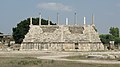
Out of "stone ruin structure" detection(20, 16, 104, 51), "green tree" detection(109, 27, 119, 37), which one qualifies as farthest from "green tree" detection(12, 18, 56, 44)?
"green tree" detection(109, 27, 119, 37)

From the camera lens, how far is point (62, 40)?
87.6 meters

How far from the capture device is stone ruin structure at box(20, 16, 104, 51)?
86875mm

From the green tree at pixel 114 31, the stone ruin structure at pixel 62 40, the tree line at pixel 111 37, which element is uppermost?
the green tree at pixel 114 31

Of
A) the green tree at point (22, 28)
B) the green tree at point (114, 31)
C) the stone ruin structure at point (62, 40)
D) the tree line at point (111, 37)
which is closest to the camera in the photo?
the stone ruin structure at point (62, 40)

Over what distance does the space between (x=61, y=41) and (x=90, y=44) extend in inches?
308

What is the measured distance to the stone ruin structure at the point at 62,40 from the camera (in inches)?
3420

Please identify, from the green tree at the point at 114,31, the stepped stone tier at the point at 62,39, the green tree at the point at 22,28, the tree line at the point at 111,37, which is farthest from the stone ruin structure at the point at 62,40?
the green tree at the point at 114,31

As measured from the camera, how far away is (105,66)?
31.3 meters

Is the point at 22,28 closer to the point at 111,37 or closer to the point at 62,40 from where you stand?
the point at 62,40

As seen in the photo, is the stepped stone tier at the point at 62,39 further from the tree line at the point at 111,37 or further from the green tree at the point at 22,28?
the tree line at the point at 111,37

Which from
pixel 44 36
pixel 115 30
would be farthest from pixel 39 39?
pixel 115 30

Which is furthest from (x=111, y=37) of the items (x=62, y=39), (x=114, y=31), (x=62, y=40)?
(x=62, y=40)

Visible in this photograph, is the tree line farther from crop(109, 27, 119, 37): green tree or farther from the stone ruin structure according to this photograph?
the stone ruin structure

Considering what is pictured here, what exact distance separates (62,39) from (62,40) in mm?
364
